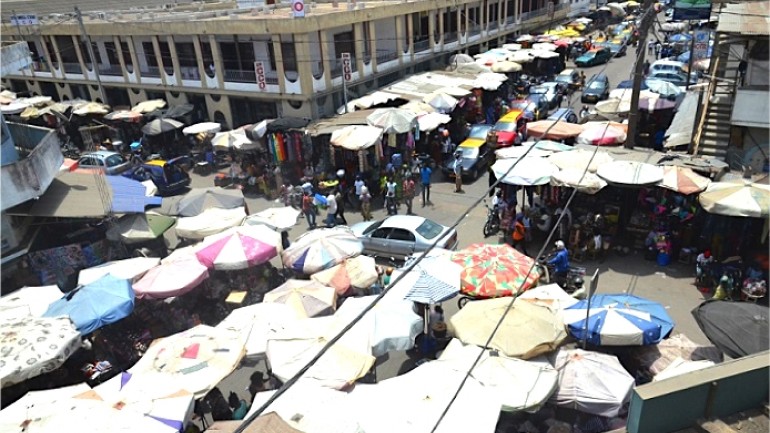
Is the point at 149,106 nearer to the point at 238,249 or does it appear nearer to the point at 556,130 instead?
the point at 238,249

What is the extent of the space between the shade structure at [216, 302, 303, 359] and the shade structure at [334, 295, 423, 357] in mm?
1105

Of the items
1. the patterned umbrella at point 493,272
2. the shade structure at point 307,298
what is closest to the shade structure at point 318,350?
the shade structure at point 307,298

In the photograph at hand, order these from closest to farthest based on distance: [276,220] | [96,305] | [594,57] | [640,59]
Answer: [96,305] → [276,220] → [640,59] → [594,57]

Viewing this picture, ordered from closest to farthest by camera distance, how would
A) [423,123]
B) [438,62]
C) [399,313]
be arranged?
[399,313] → [423,123] → [438,62]

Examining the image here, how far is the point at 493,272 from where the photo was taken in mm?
11312

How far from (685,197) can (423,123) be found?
34.5 ft

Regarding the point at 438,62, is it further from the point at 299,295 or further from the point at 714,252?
the point at 299,295

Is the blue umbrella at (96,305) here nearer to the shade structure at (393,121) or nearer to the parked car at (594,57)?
the shade structure at (393,121)

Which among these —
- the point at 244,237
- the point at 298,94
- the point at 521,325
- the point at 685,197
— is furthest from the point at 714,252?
the point at 298,94

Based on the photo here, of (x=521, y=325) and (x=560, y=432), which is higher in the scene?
(x=521, y=325)

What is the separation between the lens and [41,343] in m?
9.55

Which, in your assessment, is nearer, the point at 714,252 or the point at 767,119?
the point at 714,252

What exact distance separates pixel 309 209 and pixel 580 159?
8.71 m

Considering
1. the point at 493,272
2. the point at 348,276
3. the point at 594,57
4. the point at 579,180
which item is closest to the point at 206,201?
the point at 348,276
